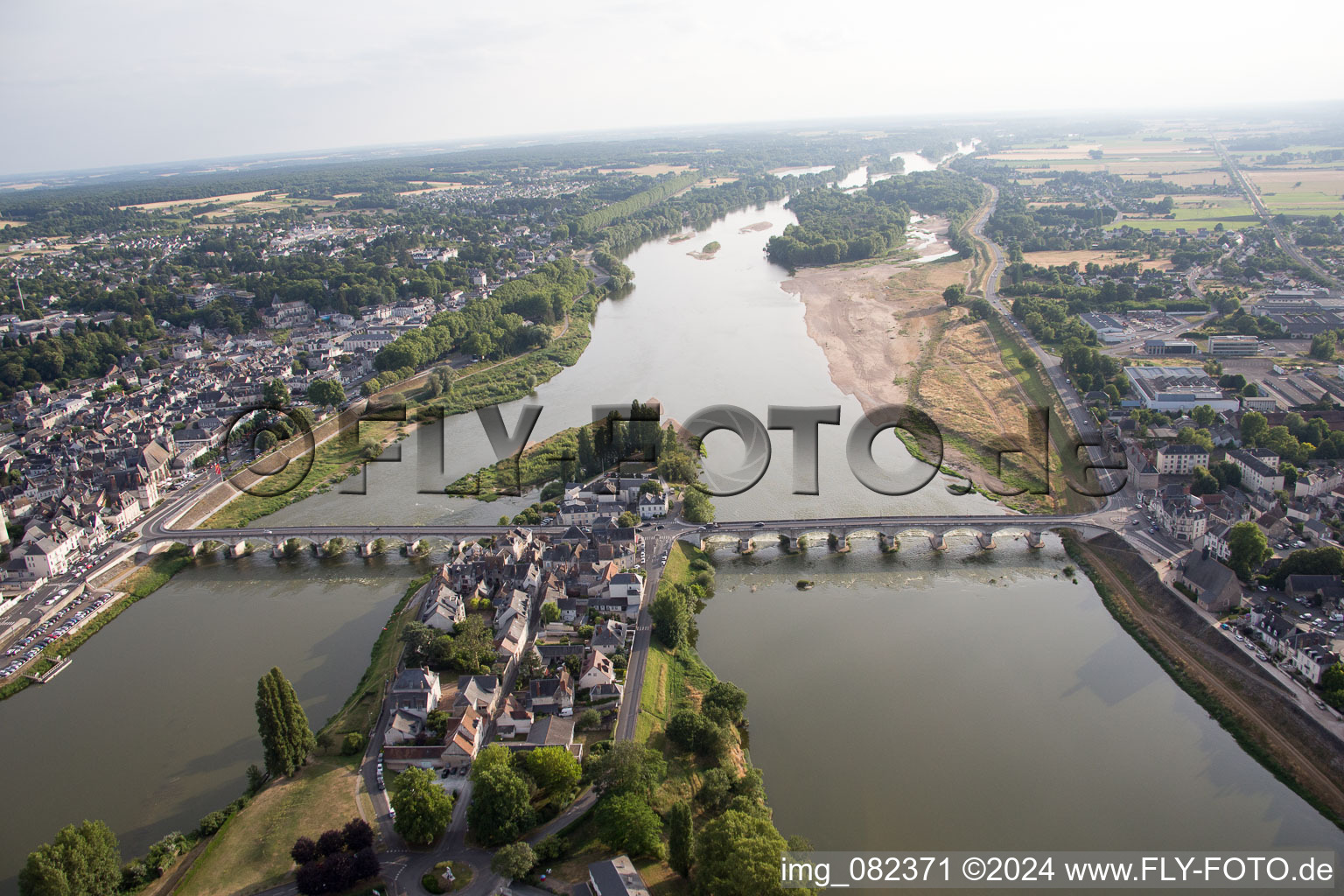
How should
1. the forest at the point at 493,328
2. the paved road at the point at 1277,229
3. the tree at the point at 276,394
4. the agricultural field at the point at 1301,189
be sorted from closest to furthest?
the tree at the point at 276,394 < the forest at the point at 493,328 < the paved road at the point at 1277,229 < the agricultural field at the point at 1301,189

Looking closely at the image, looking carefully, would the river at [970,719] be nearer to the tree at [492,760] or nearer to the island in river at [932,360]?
the tree at [492,760]

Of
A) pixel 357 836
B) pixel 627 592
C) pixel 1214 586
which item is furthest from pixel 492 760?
pixel 1214 586

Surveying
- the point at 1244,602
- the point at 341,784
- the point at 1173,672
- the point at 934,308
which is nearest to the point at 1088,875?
the point at 1173,672

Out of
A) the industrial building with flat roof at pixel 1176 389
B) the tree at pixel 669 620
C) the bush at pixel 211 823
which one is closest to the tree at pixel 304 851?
the bush at pixel 211 823

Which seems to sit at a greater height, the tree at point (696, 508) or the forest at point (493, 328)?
the forest at point (493, 328)

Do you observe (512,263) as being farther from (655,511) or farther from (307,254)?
(655,511)

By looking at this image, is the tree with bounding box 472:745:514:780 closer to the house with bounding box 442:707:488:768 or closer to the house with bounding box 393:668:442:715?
the house with bounding box 442:707:488:768

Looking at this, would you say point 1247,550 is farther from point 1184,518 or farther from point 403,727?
point 403,727
